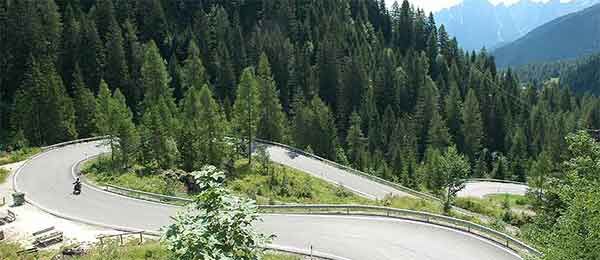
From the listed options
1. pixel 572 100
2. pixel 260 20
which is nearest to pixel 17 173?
pixel 260 20

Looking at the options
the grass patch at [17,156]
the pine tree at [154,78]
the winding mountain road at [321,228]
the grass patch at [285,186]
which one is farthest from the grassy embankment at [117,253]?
the pine tree at [154,78]

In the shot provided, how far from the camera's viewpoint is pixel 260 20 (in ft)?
379

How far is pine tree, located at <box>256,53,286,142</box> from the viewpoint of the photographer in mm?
64062

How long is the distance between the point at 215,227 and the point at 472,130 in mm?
99479

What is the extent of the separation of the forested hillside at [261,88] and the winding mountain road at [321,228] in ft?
36.8

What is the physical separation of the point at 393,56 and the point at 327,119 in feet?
137

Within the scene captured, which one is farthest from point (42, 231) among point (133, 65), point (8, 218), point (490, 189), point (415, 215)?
point (490, 189)

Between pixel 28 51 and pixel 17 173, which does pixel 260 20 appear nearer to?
pixel 28 51

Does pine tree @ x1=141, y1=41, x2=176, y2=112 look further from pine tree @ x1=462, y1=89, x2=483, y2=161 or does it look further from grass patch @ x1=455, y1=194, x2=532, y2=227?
pine tree @ x1=462, y1=89, x2=483, y2=161

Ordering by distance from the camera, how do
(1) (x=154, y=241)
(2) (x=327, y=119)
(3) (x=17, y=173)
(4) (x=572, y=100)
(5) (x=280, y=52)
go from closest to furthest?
(1) (x=154, y=241) → (3) (x=17, y=173) → (2) (x=327, y=119) → (5) (x=280, y=52) → (4) (x=572, y=100)

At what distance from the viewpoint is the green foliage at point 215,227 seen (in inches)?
381

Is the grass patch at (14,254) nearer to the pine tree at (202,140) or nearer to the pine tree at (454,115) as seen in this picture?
the pine tree at (202,140)

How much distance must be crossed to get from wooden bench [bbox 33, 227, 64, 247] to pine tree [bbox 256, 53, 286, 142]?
38281mm

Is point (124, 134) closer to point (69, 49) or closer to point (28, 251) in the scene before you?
point (28, 251)
